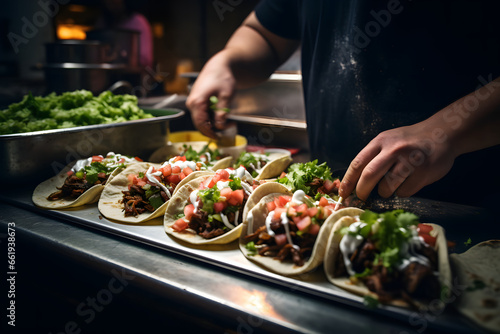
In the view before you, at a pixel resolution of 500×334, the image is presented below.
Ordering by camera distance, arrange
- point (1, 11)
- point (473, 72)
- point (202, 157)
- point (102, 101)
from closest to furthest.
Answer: point (473, 72), point (202, 157), point (102, 101), point (1, 11)

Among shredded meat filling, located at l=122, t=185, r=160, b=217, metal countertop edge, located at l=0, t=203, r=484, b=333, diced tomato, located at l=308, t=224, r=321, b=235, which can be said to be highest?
diced tomato, located at l=308, t=224, r=321, b=235

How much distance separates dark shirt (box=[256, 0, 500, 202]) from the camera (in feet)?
7.61

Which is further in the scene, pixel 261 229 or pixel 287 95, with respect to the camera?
pixel 287 95

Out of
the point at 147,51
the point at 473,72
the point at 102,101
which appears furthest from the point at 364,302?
the point at 147,51

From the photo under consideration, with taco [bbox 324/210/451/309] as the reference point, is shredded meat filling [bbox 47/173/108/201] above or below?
below

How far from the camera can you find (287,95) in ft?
15.1

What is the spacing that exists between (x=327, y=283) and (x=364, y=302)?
0.62ft

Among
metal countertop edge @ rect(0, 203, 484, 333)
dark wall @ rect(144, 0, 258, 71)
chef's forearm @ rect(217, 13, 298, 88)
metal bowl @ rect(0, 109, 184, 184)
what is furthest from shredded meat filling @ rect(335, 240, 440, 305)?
dark wall @ rect(144, 0, 258, 71)

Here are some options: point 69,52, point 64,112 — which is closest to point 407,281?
point 64,112

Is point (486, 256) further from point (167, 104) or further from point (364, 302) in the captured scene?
point (167, 104)

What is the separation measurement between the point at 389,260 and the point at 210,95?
7.21 ft

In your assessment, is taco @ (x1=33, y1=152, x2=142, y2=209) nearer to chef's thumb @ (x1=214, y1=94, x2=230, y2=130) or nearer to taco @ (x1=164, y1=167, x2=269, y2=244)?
taco @ (x1=164, y1=167, x2=269, y2=244)

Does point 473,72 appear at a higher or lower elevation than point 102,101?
higher

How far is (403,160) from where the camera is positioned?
1702 mm
